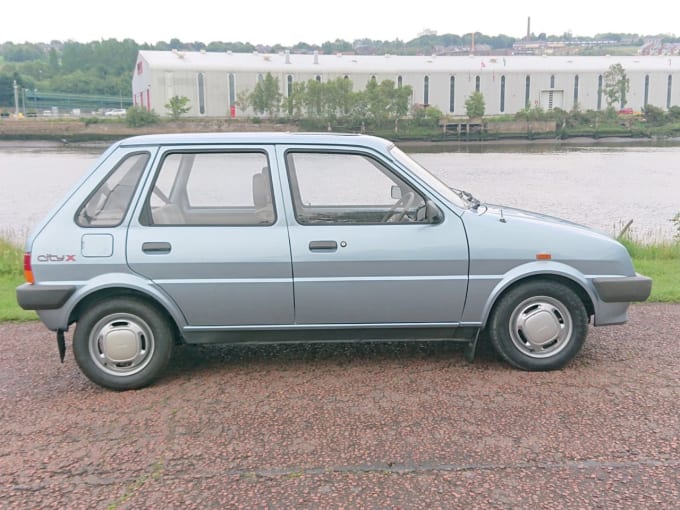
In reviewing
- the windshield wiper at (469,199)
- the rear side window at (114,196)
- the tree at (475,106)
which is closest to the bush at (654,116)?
the tree at (475,106)

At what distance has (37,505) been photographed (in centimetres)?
339

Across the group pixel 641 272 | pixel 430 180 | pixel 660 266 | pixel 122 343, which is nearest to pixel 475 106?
pixel 660 266

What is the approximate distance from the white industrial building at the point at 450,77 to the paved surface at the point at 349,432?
10056 cm

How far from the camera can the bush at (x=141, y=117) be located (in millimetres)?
94500

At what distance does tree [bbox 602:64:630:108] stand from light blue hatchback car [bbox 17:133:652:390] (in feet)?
371

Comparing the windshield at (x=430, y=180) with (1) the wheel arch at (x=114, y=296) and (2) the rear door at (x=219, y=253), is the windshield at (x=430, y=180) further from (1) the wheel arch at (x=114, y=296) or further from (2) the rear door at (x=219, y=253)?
(1) the wheel arch at (x=114, y=296)

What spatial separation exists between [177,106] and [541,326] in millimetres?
94481

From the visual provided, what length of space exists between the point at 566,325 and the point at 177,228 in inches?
114

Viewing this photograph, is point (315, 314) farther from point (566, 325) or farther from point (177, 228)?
point (566, 325)

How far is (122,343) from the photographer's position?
4.86m

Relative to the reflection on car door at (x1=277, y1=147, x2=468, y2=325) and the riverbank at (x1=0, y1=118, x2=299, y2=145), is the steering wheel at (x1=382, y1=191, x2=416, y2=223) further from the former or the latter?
the riverbank at (x1=0, y1=118, x2=299, y2=145)

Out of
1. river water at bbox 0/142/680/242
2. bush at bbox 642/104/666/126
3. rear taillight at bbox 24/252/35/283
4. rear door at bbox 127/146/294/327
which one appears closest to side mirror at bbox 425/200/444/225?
rear door at bbox 127/146/294/327

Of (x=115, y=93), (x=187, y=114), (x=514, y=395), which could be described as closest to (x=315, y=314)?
(x=514, y=395)

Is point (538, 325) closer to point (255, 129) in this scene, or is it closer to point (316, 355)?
point (316, 355)
